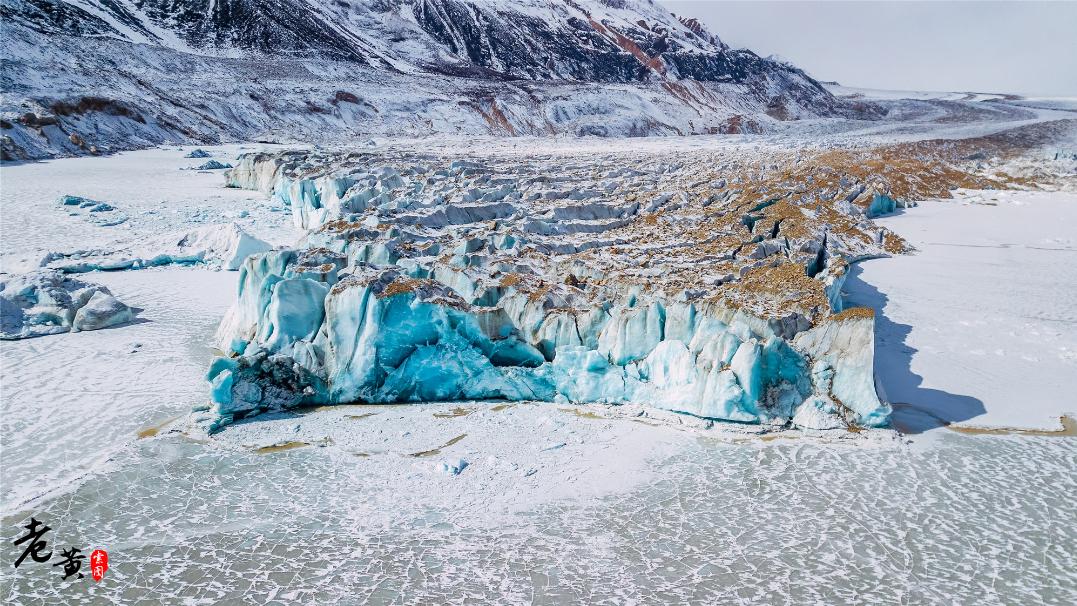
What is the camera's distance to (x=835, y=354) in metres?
8.71

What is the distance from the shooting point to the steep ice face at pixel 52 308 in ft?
37.0

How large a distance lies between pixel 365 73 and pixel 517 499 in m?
60.4

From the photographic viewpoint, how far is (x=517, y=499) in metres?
7.12

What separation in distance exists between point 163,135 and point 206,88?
1007 cm

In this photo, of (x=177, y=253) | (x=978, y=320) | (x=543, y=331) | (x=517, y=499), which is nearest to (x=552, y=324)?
(x=543, y=331)

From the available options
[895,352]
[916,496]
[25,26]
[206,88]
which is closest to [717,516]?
[916,496]

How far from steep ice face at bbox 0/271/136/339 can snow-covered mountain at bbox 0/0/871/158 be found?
23.5 meters

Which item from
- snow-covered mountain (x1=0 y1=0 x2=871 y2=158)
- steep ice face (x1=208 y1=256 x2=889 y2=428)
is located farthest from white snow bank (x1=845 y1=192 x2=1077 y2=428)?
snow-covered mountain (x1=0 y1=0 x2=871 y2=158)

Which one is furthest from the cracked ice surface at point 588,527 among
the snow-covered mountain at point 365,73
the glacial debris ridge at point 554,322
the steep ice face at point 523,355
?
the snow-covered mountain at point 365,73

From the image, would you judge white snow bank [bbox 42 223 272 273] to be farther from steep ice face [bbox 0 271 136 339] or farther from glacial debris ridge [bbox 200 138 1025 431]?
steep ice face [bbox 0 271 136 339]

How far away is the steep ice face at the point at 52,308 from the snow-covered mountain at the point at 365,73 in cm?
2347

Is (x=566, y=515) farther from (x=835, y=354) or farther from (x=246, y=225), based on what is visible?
(x=246, y=225)

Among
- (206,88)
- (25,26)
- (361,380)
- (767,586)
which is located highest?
(25,26)

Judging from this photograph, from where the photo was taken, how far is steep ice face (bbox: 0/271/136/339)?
444 inches
